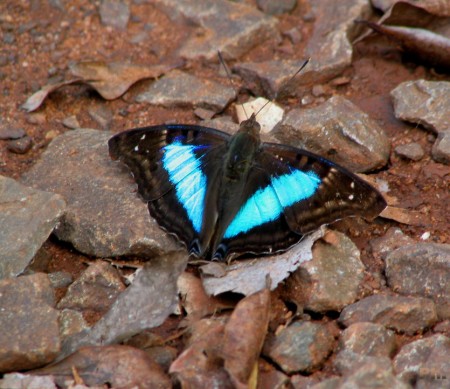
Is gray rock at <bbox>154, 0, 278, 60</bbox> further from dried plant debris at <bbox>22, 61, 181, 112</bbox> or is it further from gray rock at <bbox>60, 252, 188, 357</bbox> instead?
gray rock at <bbox>60, 252, 188, 357</bbox>

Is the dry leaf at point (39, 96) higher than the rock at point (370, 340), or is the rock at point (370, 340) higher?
the dry leaf at point (39, 96)

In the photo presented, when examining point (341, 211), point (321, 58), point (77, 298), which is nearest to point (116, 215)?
point (77, 298)

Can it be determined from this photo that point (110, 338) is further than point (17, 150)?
No

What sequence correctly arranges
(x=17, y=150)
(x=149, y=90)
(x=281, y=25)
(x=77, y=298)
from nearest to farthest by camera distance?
(x=77, y=298) < (x=17, y=150) < (x=149, y=90) < (x=281, y=25)

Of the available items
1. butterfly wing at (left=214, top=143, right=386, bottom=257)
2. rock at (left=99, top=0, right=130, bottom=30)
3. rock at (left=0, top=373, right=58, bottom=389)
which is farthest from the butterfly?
rock at (left=99, top=0, right=130, bottom=30)

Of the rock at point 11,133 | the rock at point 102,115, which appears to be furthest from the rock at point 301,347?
the rock at point 11,133

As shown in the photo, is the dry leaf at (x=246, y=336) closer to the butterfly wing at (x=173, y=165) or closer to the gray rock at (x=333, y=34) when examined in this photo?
the butterfly wing at (x=173, y=165)

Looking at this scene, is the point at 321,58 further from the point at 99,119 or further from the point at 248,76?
the point at 99,119
